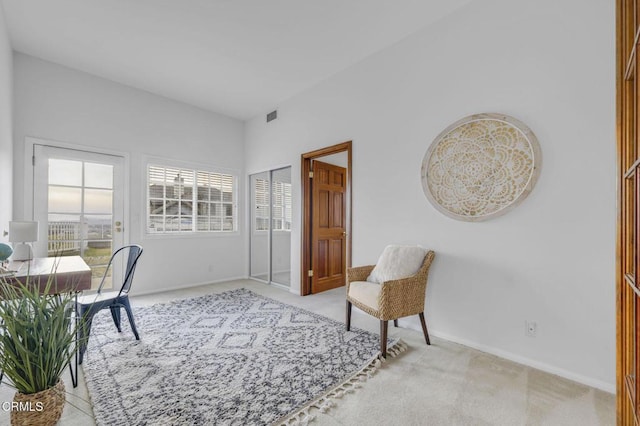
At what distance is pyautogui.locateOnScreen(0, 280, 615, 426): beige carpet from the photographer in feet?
4.98

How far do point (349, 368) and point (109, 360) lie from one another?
5.80 ft

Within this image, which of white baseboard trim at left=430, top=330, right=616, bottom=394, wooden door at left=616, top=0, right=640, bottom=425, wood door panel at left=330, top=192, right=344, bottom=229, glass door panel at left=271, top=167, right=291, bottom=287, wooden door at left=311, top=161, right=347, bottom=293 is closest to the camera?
wooden door at left=616, top=0, right=640, bottom=425

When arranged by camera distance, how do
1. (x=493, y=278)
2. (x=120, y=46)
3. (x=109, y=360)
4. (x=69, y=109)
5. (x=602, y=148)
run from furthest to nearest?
(x=69, y=109)
(x=120, y=46)
(x=493, y=278)
(x=109, y=360)
(x=602, y=148)

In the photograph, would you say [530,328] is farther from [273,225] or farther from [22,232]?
[22,232]

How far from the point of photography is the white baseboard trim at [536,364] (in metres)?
1.80

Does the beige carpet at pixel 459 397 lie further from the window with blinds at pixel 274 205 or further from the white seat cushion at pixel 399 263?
the window with blinds at pixel 274 205

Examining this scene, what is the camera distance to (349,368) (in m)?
2.00

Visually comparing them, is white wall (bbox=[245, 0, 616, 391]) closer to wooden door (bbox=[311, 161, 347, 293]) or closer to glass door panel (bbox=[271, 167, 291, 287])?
wooden door (bbox=[311, 161, 347, 293])

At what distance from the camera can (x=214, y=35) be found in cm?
283

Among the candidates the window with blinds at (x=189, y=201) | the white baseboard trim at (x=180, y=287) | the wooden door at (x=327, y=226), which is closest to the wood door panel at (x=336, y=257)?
the wooden door at (x=327, y=226)

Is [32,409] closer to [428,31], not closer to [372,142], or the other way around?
[372,142]

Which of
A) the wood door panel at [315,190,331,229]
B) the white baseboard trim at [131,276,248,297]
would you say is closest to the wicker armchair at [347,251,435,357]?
the wood door panel at [315,190,331,229]

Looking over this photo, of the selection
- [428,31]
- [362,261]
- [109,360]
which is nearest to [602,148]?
[428,31]

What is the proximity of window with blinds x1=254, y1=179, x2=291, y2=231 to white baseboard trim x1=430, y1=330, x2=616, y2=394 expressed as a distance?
2852mm
